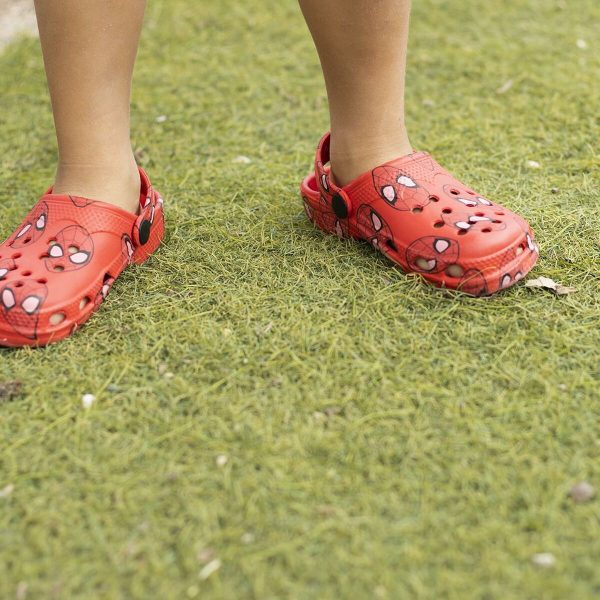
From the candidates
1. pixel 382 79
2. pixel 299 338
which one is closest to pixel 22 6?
pixel 382 79

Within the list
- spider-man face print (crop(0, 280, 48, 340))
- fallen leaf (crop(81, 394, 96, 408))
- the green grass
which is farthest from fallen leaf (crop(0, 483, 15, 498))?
spider-man face print (crop(0, 280, 48, 340))

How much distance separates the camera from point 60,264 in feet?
3.77

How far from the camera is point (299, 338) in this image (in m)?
1.13

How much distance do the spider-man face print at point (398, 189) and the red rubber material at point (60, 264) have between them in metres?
0.42

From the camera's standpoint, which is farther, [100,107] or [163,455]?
[100,107]

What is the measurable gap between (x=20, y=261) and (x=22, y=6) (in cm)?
181

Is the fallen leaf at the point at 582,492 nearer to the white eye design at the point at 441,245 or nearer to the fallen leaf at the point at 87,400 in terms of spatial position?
the white eye design at the point at 441,245

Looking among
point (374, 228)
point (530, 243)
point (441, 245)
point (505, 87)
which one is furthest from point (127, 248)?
point (505, 87)

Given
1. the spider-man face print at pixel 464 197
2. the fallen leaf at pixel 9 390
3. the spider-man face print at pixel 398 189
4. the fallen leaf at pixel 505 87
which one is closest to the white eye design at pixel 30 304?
the fallen leaf at pixel 9 390

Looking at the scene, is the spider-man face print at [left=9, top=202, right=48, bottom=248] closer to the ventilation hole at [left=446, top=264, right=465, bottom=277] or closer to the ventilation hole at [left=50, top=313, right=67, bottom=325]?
the ventilation hole at [left=50, top=313, right=67, bottom=325]

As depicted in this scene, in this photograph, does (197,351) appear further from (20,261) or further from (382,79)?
(382,79)

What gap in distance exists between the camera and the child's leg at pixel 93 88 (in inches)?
44.3

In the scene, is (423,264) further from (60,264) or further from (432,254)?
(60,264)

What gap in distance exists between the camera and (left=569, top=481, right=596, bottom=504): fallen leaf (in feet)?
2.87
